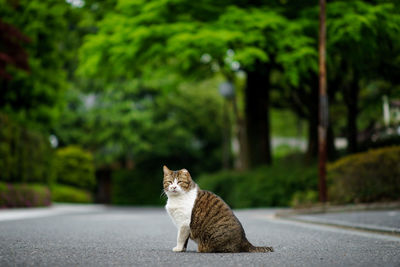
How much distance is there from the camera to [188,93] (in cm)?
3891

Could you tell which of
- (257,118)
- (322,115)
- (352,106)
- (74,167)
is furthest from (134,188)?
(322,115)

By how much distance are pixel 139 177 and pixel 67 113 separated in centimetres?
677

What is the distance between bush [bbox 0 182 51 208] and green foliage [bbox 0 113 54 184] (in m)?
0.39

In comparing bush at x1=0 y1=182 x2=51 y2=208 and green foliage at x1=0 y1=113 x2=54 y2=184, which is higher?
green foliage at x1=0 y1=113 x2=54 y2=184

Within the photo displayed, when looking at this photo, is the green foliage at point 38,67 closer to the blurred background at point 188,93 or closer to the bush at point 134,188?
the blurred background at point 188,93

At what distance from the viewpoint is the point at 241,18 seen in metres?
16.7

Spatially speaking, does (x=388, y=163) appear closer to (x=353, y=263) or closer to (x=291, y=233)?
(x=291, y=233)

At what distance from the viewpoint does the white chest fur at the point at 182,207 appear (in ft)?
21.5

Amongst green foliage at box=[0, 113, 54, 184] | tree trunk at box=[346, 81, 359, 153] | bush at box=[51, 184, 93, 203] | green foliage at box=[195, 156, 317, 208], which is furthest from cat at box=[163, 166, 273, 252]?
bush at box=[51, 184, 93, 203]

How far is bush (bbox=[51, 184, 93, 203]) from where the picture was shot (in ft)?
118

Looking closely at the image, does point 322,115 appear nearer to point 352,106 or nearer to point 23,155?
point 352,106

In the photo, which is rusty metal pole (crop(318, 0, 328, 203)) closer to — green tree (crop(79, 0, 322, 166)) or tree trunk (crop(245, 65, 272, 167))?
green tree (crop(79, 0, 322, 166))

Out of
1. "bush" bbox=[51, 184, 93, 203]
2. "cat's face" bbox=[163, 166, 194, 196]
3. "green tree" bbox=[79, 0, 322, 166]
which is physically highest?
"green tree" bbox=[79, 0, 322, 166]

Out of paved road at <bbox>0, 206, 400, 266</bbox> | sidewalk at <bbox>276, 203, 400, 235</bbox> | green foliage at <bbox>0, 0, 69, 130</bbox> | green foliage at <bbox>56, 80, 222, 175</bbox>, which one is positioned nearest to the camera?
paved road at <bbox>0, 206, 400, 266</bbox>
